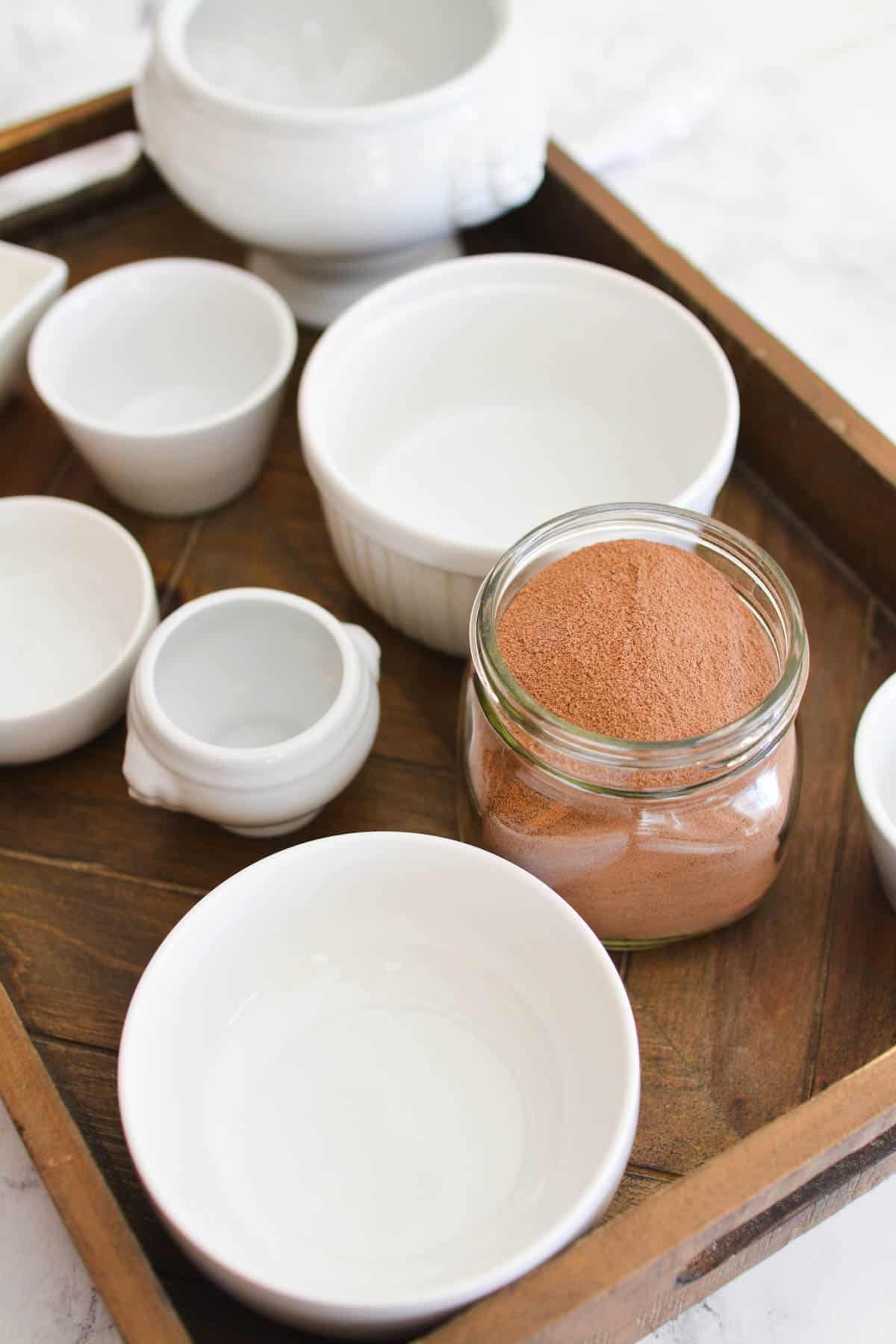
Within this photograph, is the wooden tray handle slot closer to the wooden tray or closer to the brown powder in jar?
the wooden tray

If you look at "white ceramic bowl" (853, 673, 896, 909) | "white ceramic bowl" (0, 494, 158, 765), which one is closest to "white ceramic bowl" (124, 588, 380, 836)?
"white ceramic bowl" (0, 494, 158, 765)

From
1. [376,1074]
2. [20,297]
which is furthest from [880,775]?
[20,297]

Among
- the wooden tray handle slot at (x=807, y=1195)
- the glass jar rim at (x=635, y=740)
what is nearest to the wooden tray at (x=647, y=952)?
the wooden tray handle slot at (x=807, y=1195)

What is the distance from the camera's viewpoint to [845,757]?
0.56 metres

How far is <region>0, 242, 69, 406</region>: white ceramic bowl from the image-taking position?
0.67 metres

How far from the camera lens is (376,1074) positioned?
449 mm

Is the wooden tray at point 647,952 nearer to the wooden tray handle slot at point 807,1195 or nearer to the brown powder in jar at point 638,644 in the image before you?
the wooden tray handle slot at point 807,1195

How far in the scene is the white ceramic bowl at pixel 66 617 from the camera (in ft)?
1.80

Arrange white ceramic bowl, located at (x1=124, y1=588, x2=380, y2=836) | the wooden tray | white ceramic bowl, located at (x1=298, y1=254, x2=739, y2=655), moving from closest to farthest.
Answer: the wooden tray → white ceramic bowl, located at (x1=124, y1=588, x2=380, y2=836) → white ceramic bowl, located at (x1=298, y1=254, x2=739, y2=655)

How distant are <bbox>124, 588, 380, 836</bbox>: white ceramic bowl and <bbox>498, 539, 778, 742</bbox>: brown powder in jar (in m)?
0.09

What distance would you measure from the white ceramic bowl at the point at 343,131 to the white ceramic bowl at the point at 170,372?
0.04 metres

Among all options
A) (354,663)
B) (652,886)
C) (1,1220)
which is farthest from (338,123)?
(1,1220)

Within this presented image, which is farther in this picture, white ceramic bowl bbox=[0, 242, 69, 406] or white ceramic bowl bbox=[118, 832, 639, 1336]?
white ceramic bowl bbox=[0, 242, 69, 406]

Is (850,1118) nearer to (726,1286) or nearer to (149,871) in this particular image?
(726,1286)
